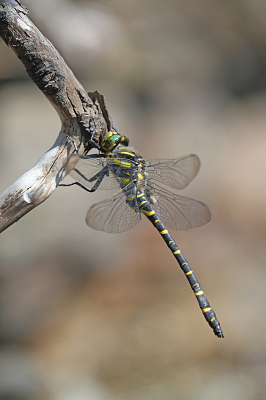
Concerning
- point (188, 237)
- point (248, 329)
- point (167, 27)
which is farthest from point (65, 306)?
point (167, 27)

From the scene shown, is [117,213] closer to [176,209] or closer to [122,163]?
[122,163]

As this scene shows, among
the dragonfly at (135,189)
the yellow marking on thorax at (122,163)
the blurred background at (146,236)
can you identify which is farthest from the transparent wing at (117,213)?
the blurred background at (146,236)

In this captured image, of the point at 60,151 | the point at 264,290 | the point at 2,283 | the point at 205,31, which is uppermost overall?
the point at 205,31

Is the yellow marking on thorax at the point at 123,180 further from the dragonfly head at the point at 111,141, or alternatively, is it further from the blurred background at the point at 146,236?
the blurred background at the point at 146,236

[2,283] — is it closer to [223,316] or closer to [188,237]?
[188,237]

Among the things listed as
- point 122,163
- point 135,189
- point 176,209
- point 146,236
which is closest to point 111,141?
point 122,163
